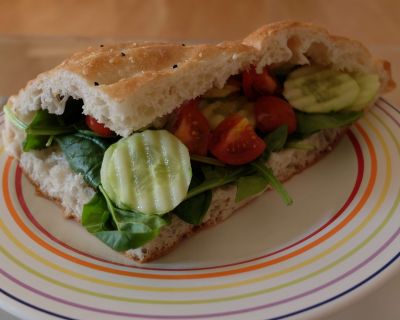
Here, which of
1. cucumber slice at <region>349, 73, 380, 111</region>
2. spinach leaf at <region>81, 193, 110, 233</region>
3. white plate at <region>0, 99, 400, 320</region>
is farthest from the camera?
cucumber slice at <region>349, 73, 380, 111</region>

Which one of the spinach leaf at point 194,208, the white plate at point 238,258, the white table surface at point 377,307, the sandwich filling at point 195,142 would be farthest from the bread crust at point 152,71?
the white table surface at point 377,307

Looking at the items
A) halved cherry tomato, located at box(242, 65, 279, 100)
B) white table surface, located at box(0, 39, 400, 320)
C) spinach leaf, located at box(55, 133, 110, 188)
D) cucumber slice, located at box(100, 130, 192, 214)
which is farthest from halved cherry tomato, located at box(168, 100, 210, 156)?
white table surface, located at box(0, 39, 400, 320)

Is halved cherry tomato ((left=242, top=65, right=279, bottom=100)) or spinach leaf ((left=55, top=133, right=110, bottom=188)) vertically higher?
halved cherry tomato ((left=242, top=65, right=279, bottom=100))

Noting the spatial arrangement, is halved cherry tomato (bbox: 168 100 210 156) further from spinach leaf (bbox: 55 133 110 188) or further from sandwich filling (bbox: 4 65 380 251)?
spinach leaf (bbox: 55 133 110 188)

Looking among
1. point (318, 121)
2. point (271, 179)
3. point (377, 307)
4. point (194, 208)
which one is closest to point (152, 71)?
point (194, 208)

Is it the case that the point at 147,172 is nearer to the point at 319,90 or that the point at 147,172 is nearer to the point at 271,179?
the point at 271,179

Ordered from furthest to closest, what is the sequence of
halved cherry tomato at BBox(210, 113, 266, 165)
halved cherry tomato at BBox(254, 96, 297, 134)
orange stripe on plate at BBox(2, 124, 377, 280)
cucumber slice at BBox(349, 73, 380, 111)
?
cucumber slice at BBox(349, 73, 380, 111)
halved cherry tomato at BBox(254, 96, 297, 134)
halved cherry tomato at BBox(210, 113, 266, 165)
orange stripe on plate at BBox(2, 124, 377, 280)
